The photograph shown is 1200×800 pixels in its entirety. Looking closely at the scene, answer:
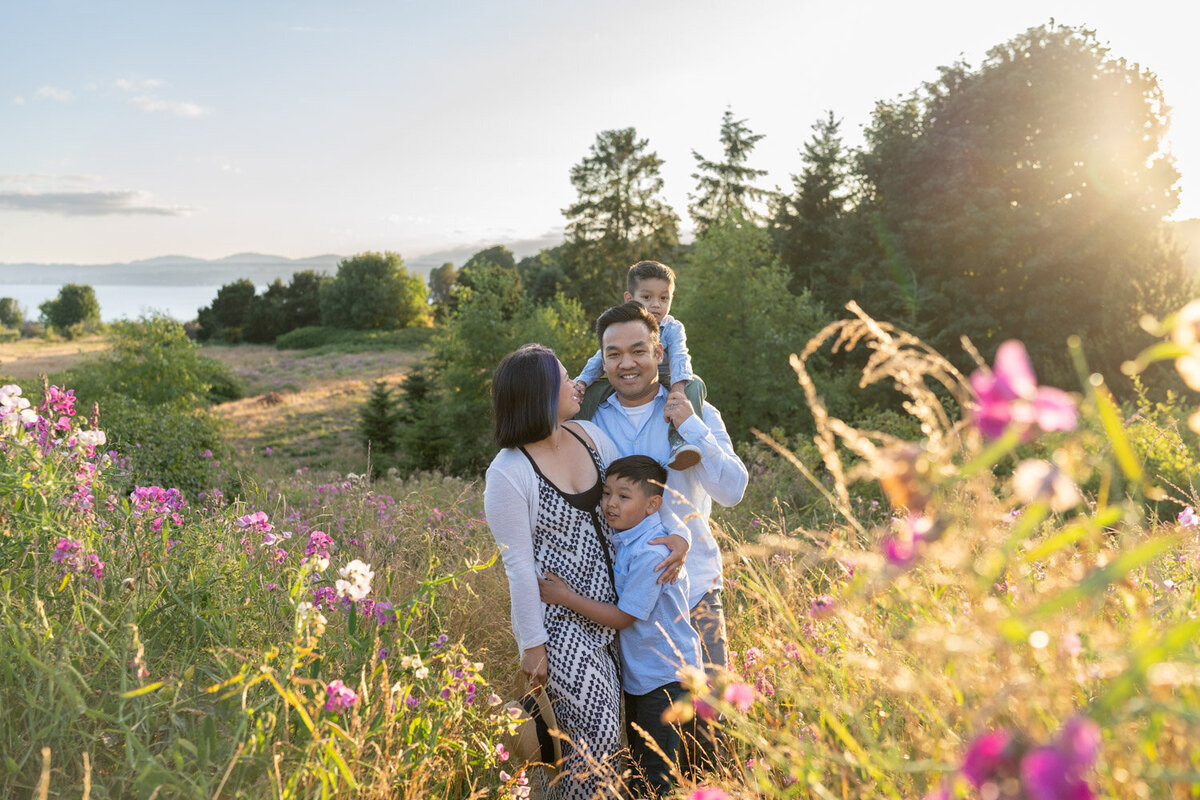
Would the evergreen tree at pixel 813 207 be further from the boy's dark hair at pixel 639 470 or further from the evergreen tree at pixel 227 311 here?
the evergreen tree at pixel 227 311

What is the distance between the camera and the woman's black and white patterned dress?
284cm

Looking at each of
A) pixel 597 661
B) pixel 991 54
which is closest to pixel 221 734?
pixel 597 661

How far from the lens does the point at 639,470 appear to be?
3.01 meters

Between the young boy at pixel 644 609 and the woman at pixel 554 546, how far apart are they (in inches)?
2.6

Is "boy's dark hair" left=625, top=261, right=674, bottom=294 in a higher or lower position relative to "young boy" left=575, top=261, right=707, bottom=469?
higher

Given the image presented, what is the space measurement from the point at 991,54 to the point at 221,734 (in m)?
26.3

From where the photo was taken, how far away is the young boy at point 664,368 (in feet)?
10.3

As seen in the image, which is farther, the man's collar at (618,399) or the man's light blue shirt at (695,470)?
the man's collar at (618,399)

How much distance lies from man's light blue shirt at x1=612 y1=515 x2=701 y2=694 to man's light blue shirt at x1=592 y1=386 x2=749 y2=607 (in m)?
0.11

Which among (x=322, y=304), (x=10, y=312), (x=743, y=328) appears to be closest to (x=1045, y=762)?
(x=743, y=328)

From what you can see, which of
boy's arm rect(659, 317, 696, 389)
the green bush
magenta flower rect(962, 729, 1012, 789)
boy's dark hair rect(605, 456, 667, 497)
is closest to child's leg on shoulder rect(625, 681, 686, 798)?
boy's dark hair rect(605, 456, 667, 497)

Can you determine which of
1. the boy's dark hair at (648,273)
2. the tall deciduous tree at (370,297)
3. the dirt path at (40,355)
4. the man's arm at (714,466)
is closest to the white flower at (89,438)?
the man's arm at (714,466)

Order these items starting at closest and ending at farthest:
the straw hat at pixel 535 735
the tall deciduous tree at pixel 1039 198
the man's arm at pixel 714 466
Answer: the straw hat at pixel 535 735, the man's arm at pixel 714 466, the tall deciduous tree at pixel 1039 198

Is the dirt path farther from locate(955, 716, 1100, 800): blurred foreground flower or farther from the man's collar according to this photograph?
locate(955, 716, 1100, 800): blurred foreground flower
